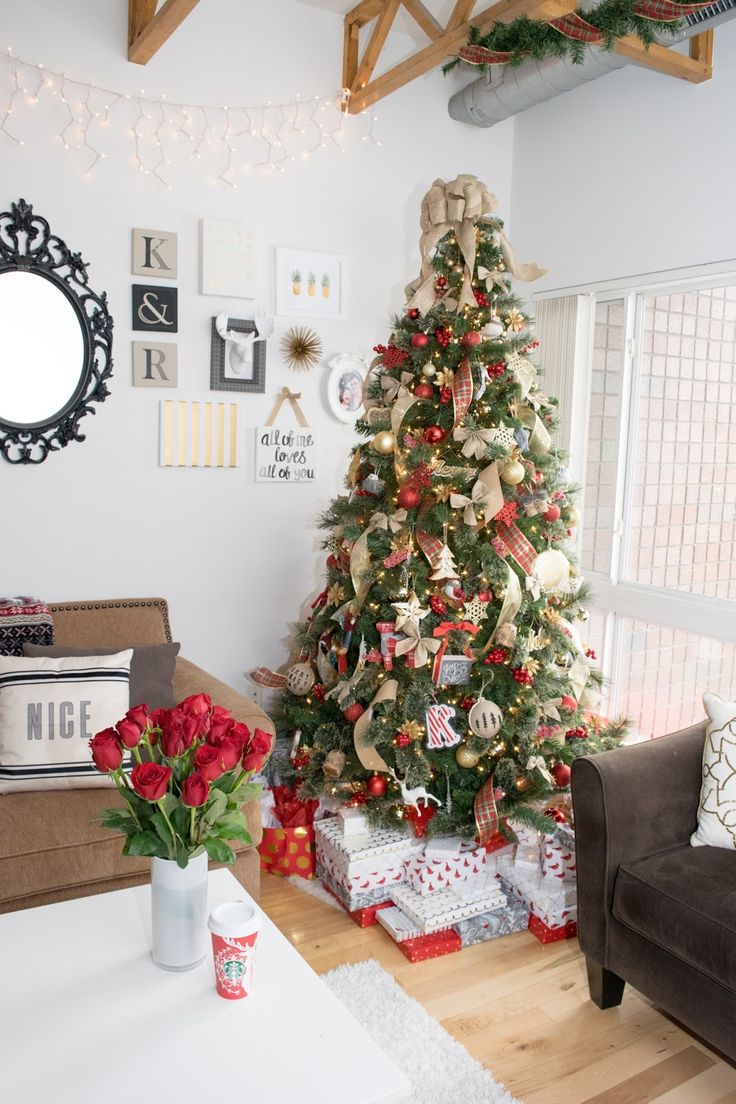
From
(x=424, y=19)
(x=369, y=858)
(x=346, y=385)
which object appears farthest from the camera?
(x=346, y=385)

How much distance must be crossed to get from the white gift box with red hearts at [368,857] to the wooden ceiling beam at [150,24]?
2560 mm

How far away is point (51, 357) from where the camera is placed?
3.06 metres

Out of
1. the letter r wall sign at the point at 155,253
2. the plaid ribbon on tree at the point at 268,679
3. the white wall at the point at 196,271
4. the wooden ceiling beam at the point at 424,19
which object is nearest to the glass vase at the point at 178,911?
the plaid ribbon on tree at the point at 268,679

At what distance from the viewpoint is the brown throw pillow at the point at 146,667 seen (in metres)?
2.64

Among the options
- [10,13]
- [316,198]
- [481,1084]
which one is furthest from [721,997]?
[10,13]

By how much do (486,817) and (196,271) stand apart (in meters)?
2.23

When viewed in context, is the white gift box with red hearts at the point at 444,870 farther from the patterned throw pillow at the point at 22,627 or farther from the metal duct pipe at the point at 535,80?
the metal duct pipe at the point at 535,80

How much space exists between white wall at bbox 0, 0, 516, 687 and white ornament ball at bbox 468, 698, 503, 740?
1198 millimetres

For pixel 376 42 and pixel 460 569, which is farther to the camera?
pixel 376 42

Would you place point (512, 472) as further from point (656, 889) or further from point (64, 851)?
point (64, 851)

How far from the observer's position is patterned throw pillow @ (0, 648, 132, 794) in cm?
236

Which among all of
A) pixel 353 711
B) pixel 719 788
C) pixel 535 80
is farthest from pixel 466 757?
pixel 535 80

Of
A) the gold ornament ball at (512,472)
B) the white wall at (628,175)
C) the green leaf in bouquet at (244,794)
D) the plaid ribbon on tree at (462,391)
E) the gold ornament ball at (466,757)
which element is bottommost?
the gold ornament ball at (466,757)

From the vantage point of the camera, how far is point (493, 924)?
8.57 ft
